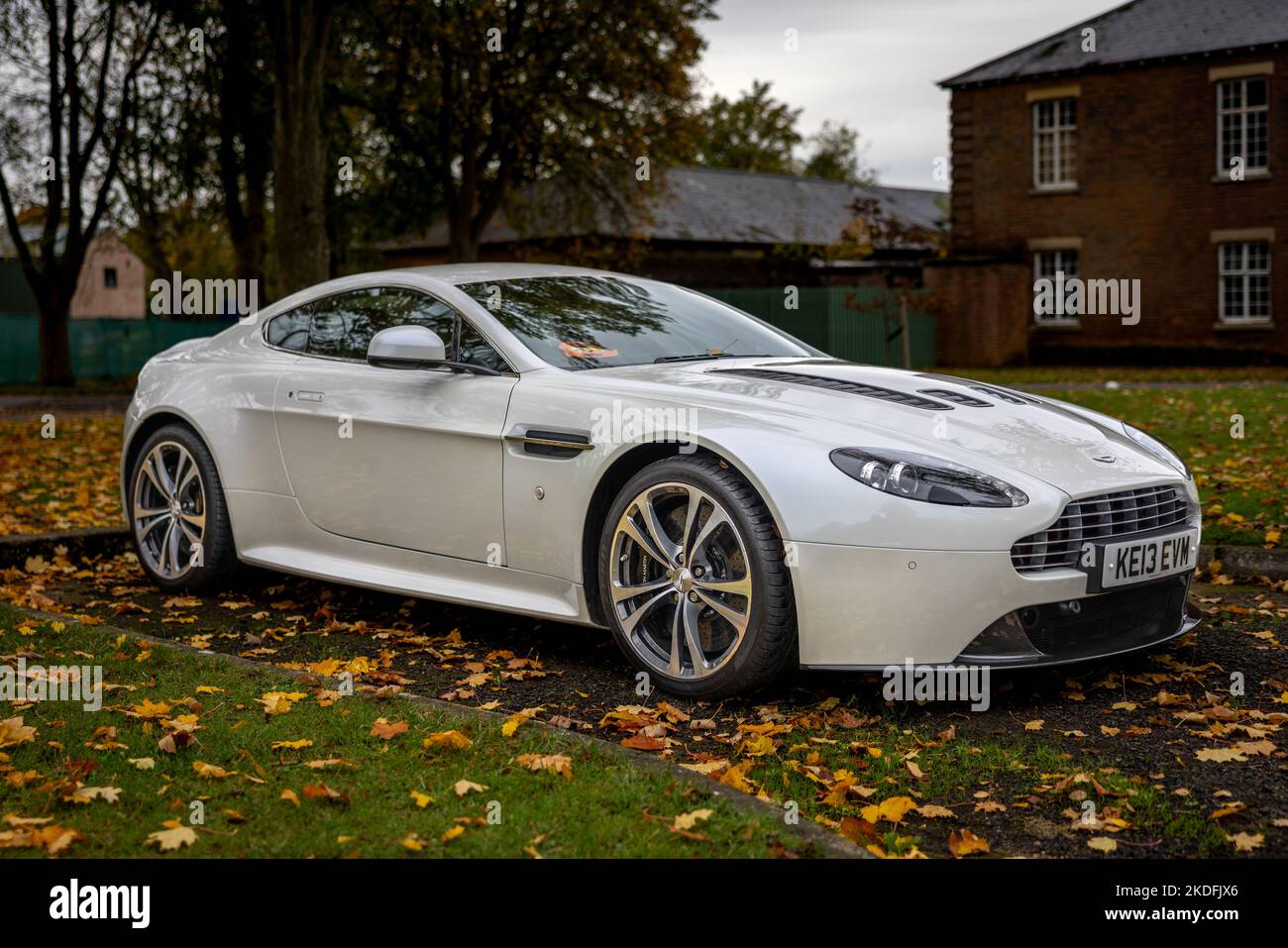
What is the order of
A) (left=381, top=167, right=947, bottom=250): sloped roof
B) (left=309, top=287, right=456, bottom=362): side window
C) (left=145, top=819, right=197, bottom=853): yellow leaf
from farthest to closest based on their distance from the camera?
(left=381, top=167, right=947, bottom=250): sloped roof
(left=309, top=287, right=456, bottom=362): side window
(left=145, top=819, right=197, bottom=853): yellow leaf

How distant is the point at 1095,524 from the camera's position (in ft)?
14.5

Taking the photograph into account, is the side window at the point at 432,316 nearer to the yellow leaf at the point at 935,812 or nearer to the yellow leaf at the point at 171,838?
the yellow leaf at the point at 171,838

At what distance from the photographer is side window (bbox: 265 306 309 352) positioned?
6.44m

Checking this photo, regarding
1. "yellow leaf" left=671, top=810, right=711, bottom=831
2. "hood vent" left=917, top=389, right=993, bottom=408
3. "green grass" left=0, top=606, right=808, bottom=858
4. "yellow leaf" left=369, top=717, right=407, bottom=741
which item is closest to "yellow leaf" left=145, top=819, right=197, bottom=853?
"green grass" left=0, top=606, right=808, bottom=858

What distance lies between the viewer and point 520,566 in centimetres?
517

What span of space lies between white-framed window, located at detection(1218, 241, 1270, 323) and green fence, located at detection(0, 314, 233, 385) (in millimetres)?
24359

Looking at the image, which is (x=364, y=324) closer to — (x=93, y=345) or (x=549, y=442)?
(x=549, y=442)

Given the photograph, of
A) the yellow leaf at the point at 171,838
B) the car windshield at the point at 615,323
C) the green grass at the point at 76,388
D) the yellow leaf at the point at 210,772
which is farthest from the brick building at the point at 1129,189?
the yellow leaf at the point at 171,838

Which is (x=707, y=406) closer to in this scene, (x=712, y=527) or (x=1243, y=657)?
(x=712, y=527)

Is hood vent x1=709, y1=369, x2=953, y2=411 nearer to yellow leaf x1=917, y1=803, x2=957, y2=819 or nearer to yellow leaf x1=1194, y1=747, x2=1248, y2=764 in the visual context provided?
yellow leaf x1=1194, y1=747, x2=1248, y2=764

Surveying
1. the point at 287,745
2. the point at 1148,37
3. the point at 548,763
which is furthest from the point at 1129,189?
the point at 287,745

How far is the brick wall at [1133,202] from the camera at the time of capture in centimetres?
2900

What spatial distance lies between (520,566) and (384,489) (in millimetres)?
841
